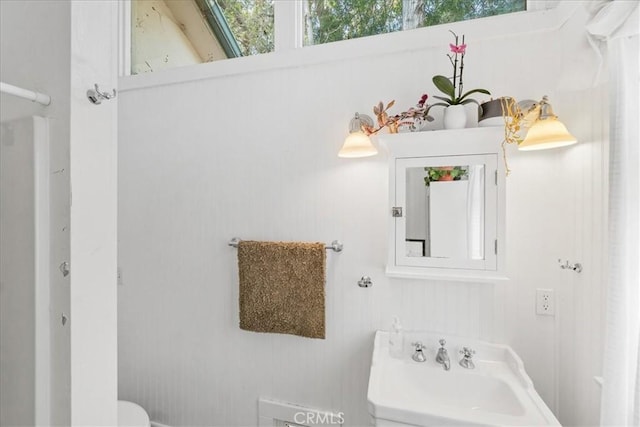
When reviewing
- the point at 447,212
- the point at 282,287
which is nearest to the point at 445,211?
the point at 447,212

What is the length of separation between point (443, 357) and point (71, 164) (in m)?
1.37

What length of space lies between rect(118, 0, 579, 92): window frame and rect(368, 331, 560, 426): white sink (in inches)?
50.7

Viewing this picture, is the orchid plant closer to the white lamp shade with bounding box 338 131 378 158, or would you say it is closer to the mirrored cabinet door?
the mirrored cabinet door

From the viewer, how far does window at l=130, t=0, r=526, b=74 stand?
55.9 inches

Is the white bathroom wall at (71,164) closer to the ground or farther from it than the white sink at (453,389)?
farther from it

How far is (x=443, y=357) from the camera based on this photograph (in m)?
1.26

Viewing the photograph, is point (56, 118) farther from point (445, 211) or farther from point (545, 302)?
Answer: point (545, 302)

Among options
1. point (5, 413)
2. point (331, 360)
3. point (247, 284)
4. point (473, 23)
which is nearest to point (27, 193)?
Result: point (5, 413)

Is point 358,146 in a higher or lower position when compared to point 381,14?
lower

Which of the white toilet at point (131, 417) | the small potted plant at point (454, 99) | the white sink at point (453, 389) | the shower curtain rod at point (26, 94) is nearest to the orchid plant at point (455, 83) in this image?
the small potted plant at point (454, 99)

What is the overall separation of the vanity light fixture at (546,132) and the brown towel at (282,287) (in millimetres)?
913

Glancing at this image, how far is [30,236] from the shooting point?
1.95 feet

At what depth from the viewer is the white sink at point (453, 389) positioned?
91 centimetres

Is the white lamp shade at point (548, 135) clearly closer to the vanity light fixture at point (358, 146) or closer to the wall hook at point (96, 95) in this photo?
the vanity light fixture at point (358, 146)
